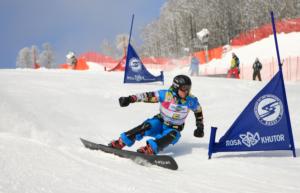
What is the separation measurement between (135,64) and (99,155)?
377 inches

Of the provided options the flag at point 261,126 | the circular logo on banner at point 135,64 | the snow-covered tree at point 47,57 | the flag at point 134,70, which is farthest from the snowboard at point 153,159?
the snow-covered tree at point 47,57

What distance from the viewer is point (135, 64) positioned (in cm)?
1451

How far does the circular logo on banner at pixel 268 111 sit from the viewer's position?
5910 mm

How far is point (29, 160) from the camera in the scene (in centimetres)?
402

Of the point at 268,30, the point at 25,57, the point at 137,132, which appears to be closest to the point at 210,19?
the point at 268,30

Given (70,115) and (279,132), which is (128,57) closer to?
(70,115)

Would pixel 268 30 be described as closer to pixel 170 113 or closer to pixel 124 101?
pixel 170 113

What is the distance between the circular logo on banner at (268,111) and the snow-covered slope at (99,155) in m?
0.53

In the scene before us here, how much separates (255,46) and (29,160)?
106ft

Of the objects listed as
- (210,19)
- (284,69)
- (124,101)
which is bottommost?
(284,69)

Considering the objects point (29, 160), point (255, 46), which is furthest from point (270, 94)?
point (255, 46)

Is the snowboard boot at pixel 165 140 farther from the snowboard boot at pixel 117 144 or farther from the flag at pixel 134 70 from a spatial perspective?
the flag at pixel 134 70

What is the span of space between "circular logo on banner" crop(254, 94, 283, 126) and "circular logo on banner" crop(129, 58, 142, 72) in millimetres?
8754

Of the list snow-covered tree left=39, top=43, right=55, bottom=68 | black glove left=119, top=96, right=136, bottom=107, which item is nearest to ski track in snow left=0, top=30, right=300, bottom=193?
black glove left=119, top=96, right=136, bottom=107
